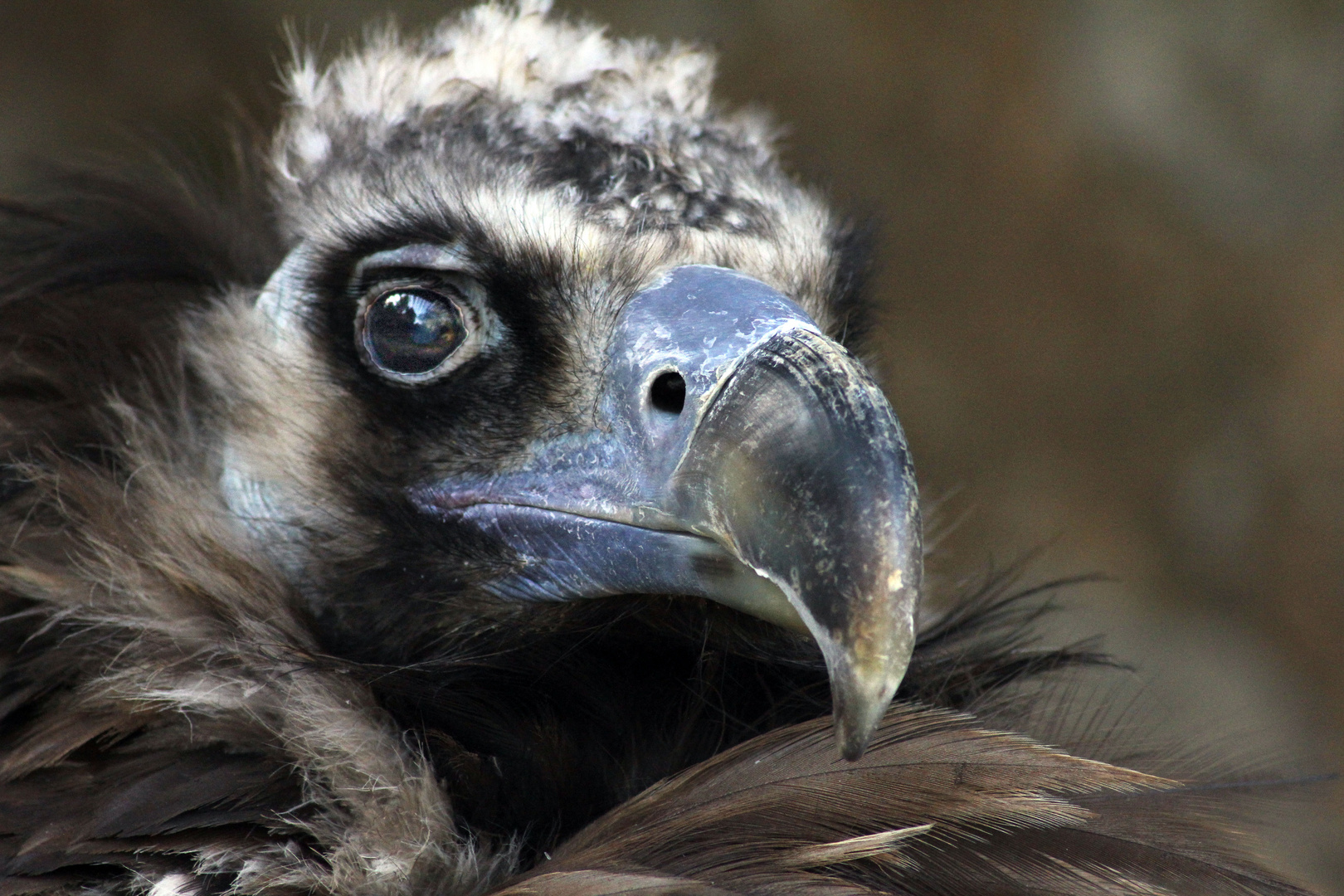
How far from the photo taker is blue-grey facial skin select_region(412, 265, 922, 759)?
44.3 inches

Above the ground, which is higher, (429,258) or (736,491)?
(429,258)

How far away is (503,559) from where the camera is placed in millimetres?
1491

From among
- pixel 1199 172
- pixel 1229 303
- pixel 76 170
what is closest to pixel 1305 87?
pixel 1199 172

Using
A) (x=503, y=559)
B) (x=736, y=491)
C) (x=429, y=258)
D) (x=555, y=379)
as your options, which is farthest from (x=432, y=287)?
(x=736, y=491)

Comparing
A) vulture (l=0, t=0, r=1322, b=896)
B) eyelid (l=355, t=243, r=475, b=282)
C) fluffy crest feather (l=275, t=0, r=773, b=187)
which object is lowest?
vulture (l=0, t=0, r=1322, b=896)


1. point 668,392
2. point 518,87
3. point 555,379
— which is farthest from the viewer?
point 518,87

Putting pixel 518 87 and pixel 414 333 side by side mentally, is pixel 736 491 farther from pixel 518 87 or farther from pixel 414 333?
pixel 518 87

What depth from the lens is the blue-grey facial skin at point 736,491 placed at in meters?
1.12

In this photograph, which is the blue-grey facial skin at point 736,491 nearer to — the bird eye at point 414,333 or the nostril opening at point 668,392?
the nostril opening at point 668,392

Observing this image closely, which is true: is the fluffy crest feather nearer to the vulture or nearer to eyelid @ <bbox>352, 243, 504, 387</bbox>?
the vulture

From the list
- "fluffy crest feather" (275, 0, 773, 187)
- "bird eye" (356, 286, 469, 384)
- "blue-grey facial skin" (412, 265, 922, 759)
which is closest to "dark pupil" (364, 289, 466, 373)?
"bird eye" (356, 286, 469, 384)

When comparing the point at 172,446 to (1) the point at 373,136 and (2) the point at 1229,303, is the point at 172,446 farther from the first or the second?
(2) the point at 1229,303

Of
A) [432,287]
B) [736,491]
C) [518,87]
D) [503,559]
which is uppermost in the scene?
[518,87]

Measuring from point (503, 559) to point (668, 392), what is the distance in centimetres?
29
